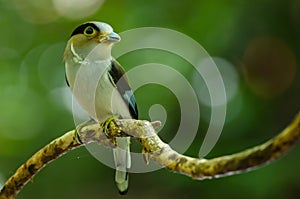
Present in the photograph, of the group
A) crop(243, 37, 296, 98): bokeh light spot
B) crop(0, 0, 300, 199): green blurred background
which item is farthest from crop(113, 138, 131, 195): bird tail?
crop(243, 37, 296, 98): bokeh light spot

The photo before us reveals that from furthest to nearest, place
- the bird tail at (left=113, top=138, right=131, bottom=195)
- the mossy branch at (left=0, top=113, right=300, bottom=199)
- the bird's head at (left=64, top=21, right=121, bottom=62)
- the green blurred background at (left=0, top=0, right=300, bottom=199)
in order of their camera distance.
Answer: the green blurred background at (left=0, top=0, right=300, bottom=199)
the bird tail at (left=113, top=138, right=131, bottom=195)
the bird's head at (left=64, top=21, right=121, bottom=62)
the mossy branch at (left=0, top=113, right=300, bottom=199)

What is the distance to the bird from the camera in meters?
0.90

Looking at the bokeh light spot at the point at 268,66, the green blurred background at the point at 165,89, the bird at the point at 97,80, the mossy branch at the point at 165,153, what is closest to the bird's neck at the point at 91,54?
the bird at the point at 97,80

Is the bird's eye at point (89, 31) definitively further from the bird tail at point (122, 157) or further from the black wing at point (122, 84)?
the bird tail at point (122, 157)

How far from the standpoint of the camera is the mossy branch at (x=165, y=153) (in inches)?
17.8

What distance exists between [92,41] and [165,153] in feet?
1.14

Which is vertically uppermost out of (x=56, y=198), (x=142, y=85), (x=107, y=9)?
(x=107, y=9)

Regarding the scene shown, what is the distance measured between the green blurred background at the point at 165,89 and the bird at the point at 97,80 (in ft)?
2.33

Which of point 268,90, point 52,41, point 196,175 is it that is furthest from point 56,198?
point 196,175

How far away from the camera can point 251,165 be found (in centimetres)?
46

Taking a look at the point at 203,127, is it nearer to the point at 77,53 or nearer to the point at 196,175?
the point at 77,53

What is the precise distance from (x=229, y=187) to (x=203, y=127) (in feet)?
0.73

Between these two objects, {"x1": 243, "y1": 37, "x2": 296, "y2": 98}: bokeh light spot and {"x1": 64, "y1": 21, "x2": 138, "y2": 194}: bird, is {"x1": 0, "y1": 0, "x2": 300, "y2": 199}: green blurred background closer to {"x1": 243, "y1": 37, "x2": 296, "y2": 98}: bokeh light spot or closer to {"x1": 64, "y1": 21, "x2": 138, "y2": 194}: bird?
{"x1": 243, "y1": 37, "x2": 296, "y2": 98}: bokeh light spot

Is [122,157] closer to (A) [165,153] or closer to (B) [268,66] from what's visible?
(A) [165,153]
